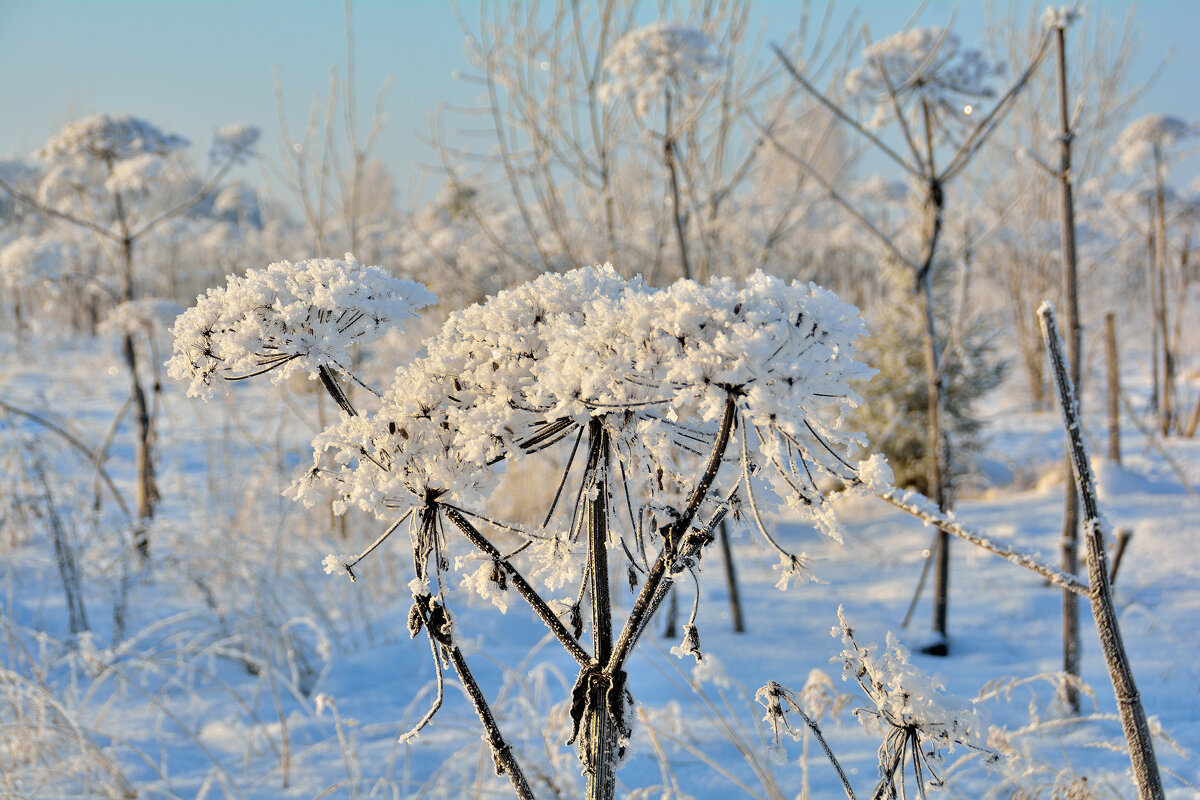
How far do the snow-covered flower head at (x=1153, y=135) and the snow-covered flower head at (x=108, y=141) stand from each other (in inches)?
270

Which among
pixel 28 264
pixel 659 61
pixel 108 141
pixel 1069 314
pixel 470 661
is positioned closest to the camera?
pixel 1069 314

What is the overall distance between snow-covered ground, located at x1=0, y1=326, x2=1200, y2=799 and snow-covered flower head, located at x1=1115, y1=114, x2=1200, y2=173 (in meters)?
2.60

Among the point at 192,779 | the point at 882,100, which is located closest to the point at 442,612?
the point at 192,779

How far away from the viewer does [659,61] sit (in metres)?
3.00

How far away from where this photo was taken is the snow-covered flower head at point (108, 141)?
4.29 metres

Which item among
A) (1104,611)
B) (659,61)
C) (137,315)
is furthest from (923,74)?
(137,315)

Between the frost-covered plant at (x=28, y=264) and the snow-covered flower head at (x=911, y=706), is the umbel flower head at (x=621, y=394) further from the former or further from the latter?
the frost-covered plant at (x=28, y=264)

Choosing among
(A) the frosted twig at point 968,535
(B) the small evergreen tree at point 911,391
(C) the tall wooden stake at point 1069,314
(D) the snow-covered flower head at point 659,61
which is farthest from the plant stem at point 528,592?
(B) the small evergreen tree at point 911,391

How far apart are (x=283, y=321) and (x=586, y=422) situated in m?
0.33

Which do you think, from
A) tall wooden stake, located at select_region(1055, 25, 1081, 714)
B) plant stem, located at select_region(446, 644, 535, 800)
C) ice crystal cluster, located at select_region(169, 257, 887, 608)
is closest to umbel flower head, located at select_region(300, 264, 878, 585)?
ice crystal cluster, located at select_region(169, 257, 887, 608)

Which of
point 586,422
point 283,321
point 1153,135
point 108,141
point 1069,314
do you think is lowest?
point 586,422

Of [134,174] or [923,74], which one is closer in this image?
[923,74]

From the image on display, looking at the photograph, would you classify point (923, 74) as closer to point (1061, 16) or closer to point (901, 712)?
point (1061, 16)

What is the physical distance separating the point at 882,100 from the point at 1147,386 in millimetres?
8620
